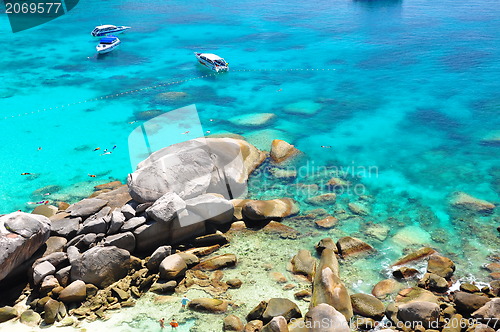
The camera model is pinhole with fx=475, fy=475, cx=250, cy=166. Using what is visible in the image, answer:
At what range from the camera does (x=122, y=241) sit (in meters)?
17.2

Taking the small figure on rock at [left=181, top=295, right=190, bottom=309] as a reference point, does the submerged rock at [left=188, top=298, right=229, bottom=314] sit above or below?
above

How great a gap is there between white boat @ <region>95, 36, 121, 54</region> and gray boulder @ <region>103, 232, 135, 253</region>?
1297 inches

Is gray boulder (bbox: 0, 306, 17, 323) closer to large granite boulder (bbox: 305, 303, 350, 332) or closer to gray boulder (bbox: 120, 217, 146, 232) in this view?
gray boulder (bbox: 120, 217, 146, 232)

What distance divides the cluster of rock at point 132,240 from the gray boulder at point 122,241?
36 mm

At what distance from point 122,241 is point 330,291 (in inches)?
301

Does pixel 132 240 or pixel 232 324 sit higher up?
pixel 132 240

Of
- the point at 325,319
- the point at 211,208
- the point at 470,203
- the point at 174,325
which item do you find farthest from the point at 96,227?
the point at 470,203

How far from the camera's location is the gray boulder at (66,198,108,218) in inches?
744

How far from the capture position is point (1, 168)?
26.5 meters

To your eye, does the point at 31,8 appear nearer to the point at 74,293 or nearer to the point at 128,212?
the point at 128,212

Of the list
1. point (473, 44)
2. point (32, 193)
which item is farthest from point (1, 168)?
point (473, 44)

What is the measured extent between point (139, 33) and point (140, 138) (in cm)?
2844

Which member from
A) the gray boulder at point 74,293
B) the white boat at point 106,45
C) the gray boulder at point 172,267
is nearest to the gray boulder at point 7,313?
the gray boulder at point 74,293

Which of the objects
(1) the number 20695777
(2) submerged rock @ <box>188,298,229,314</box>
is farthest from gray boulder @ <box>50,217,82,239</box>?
(1) the number 20695777
